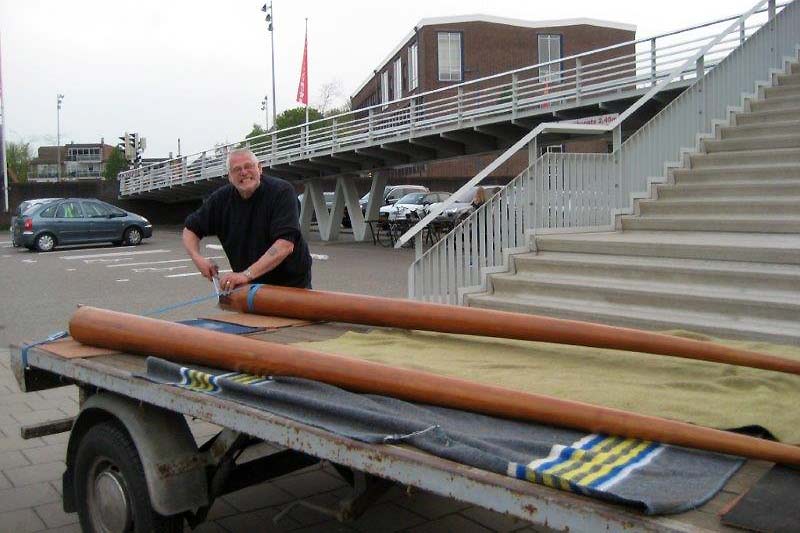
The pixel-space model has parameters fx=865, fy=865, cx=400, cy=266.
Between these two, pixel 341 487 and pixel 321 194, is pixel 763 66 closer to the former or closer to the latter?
pixel 341 487

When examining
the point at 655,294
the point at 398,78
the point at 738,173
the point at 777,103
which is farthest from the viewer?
the point at 398,78

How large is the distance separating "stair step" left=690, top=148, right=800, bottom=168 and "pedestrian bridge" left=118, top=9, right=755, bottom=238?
1647 mm

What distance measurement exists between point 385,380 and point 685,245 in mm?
5478

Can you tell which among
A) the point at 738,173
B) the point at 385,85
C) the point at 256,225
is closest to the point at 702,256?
the point at 738,173

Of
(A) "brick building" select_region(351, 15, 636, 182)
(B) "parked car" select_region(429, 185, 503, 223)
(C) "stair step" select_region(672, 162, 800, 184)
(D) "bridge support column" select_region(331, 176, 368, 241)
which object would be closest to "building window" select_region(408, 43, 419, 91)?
(A) "brick building" select_region(351, 15, 636, 182)

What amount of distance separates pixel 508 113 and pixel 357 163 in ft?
24.8

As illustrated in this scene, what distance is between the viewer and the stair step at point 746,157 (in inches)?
374

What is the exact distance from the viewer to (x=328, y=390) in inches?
116

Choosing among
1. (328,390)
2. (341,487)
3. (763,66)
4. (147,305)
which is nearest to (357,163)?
(147,305)

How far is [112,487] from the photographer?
356cm

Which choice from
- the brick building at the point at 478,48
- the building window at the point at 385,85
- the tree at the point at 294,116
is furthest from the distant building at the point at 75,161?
the brick building at the point at 478,48

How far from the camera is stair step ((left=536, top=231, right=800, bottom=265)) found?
712cm

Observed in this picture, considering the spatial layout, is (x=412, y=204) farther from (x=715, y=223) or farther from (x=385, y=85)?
(x=385, y=85)

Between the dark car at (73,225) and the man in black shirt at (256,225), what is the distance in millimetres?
23452
